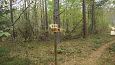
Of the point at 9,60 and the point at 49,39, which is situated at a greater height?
the point at 49,39

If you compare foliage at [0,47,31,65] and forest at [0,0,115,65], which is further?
forest at [0,0,115,65]

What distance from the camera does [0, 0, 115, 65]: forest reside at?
11.2m

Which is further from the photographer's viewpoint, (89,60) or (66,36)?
(66,36)

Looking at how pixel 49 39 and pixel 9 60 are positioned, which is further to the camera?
pixel 49 39

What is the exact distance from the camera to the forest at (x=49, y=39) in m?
11.2

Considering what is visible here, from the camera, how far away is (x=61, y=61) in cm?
1245

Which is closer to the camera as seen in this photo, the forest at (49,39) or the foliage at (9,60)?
the foliage at (9,60)

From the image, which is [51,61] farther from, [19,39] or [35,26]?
[35,26]

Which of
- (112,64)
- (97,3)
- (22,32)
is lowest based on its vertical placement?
(112,64)

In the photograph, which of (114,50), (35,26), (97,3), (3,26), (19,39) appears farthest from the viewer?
(97,3)

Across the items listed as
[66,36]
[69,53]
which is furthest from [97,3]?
[69,53]

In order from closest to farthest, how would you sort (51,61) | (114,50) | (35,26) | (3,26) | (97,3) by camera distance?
Result: (3,26)
(51,61)
(114,50)
(35,26)
(97,3)

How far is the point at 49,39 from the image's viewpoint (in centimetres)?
2291

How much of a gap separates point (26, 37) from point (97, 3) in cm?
1827
